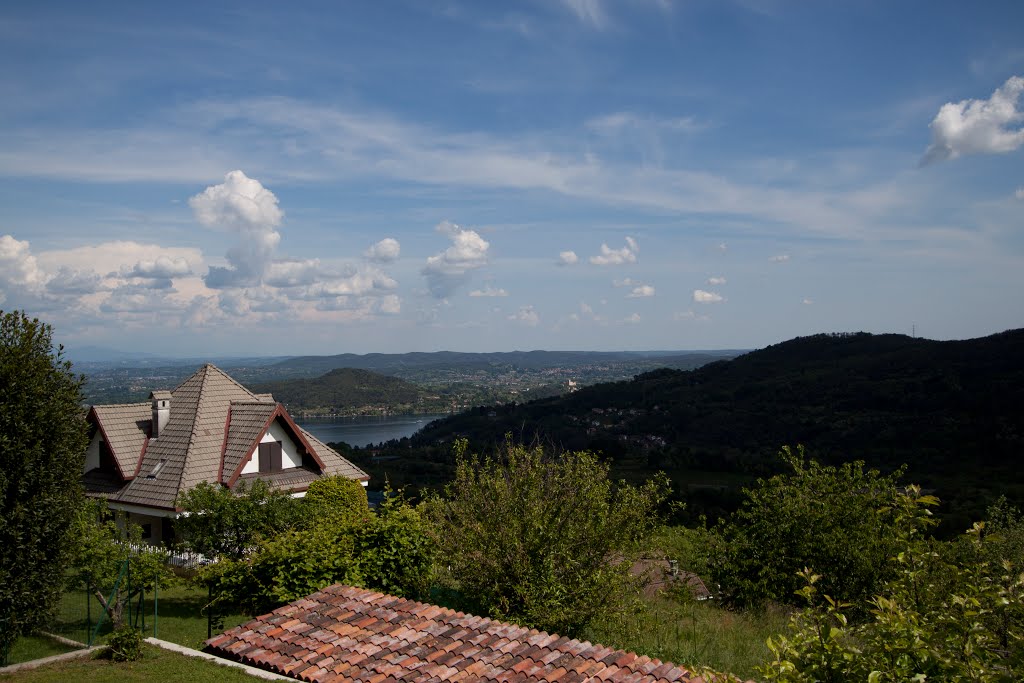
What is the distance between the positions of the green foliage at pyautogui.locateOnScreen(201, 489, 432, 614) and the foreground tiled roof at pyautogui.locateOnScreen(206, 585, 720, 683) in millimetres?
1030

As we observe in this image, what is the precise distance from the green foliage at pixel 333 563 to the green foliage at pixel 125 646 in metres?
2.32

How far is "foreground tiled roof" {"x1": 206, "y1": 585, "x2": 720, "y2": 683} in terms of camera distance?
8992 mm

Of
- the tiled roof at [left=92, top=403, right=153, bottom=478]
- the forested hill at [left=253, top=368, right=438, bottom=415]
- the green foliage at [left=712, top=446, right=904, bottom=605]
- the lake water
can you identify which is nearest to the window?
the tiled roof at [left=92, top=403, right=153, bottom=478]

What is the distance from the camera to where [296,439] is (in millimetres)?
24344

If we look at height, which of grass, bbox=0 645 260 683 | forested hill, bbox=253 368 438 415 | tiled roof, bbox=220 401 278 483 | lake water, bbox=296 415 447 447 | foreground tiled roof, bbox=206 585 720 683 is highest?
tiled roof, bbox=220 401 278 483

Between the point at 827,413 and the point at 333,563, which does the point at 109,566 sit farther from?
the point at 827,413

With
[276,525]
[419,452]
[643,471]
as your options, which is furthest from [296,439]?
[419,452]

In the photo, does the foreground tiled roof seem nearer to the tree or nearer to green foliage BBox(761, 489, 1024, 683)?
Answer: the tree

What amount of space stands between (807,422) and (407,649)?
80.3 meters

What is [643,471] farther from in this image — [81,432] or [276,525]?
[81,432]

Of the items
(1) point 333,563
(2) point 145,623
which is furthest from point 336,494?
(1) point 333,563

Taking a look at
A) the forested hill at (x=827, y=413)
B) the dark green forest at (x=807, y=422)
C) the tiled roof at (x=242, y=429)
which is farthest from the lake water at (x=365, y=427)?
the tiled roof at (x=242, y=429)

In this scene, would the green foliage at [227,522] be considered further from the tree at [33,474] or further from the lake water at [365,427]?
the lake water at [365,427]

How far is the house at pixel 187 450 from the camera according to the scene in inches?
848
